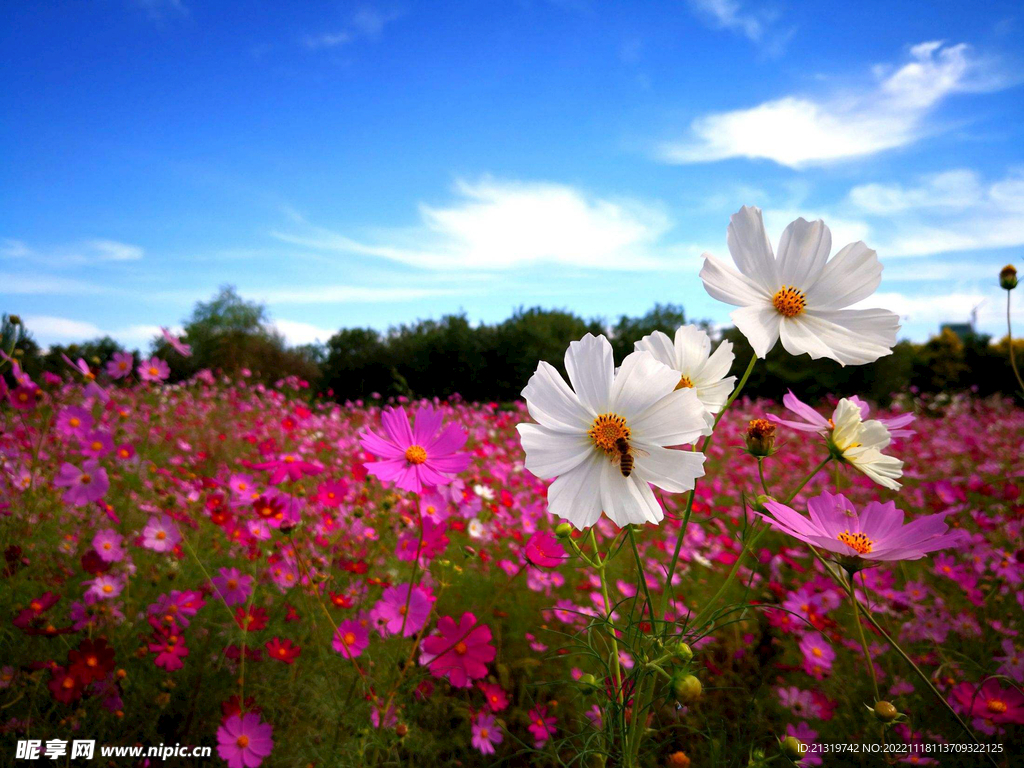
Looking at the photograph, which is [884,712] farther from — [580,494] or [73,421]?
[73,421]

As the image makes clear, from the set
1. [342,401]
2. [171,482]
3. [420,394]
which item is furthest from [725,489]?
[342,401]

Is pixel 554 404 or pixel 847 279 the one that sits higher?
pixel 847 279

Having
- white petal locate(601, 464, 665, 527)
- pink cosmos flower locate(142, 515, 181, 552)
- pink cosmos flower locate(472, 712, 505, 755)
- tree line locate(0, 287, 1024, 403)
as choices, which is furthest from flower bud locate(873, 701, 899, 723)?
tree line locate(0, 287, 1024, 403)

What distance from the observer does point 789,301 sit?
26.5 inches

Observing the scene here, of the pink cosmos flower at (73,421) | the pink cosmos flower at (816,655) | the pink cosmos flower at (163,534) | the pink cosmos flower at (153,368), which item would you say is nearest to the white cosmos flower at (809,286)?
the pink cosmos flower at (816,655)

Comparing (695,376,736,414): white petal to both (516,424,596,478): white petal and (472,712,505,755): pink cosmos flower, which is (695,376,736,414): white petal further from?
(472,712,505,755): pink cosmos flower

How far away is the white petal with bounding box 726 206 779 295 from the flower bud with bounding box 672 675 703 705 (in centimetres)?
42

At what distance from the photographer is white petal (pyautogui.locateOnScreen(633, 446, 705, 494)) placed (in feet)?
1.82

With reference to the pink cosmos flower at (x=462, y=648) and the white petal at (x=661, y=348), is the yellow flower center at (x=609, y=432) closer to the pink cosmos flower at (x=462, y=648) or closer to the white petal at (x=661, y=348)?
the white petal at (x=661, y=348)

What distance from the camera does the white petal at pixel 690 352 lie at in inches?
27.9

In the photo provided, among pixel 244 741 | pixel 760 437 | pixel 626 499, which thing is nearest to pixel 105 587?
pixel 244 741

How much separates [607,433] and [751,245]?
0.27m

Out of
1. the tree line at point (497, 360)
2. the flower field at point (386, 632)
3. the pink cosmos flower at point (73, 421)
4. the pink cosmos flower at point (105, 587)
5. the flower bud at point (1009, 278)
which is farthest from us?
the tree line at point (497, 360)

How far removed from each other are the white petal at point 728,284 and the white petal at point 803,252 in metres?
0.04
